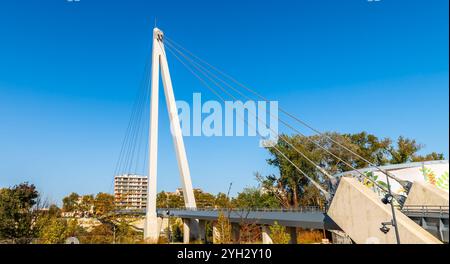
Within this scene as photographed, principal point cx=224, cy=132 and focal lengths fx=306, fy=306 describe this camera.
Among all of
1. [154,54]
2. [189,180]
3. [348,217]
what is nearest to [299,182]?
[189,180]

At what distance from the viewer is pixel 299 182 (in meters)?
42.5

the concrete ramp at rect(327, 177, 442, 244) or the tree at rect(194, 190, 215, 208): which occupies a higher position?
the concrete ramp at rect(327, 177, 442, 244)

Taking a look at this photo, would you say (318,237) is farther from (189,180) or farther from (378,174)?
(189,180)

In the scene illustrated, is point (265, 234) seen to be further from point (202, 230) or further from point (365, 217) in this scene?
point (202, 230)

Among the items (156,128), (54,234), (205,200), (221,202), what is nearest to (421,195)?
(54,234)

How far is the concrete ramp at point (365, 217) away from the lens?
9.35m

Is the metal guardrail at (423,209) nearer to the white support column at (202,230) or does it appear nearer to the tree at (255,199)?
the white support column at (202,230)

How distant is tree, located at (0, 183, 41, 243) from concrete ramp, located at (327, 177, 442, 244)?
559 inches

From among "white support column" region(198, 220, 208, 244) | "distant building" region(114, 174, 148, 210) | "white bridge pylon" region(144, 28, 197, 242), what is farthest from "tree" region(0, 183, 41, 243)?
"distant building" region(114, 174, 148, 210)

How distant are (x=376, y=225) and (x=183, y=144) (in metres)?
23.6

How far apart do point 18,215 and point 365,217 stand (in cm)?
1779

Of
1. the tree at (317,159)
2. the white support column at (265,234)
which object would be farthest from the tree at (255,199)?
the white support column at (265,234)

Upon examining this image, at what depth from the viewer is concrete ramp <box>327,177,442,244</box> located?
30.7 ft

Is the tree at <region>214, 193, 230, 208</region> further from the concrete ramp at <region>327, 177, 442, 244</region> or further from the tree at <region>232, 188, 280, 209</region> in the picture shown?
the concrete ramp at <region>327, 177, 442, 244</region>
